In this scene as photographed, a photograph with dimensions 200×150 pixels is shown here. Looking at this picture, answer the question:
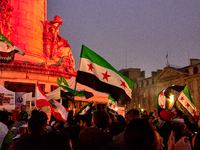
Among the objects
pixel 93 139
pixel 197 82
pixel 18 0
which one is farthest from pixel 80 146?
pixel 197 82

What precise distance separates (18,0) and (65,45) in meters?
5.22

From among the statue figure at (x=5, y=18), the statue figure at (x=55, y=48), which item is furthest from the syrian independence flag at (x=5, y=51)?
the statue figure at (x=55, y=48)

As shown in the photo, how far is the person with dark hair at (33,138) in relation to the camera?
3.37 m

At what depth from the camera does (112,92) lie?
7887 mm

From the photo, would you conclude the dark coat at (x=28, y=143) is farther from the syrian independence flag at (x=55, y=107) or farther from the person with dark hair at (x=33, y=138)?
the syrian independence flag at (x=55, y=107)

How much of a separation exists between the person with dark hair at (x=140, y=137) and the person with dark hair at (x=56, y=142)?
945mm

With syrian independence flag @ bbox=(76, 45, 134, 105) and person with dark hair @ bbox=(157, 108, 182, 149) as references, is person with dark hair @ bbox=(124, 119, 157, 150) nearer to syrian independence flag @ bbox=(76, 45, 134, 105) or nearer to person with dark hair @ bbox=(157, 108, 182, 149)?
person with dark hair @ bbox=(157, 108, 182, 149)

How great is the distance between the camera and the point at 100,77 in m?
7.88

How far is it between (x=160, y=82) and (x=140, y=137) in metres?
65.5

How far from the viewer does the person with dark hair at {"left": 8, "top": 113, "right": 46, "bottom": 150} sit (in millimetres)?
3371

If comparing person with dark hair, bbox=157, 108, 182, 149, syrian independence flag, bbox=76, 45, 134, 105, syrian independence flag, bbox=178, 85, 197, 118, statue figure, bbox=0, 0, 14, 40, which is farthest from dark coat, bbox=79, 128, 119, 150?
statue figure, bbox=0, 0, 14, 40

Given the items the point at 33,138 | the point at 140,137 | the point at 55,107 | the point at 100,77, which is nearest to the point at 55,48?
the point at 55,107

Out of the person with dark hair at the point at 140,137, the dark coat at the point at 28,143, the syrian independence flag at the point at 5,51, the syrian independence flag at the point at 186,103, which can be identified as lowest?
the dark coat at the point at 28,143

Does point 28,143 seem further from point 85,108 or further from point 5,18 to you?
point 5,18
